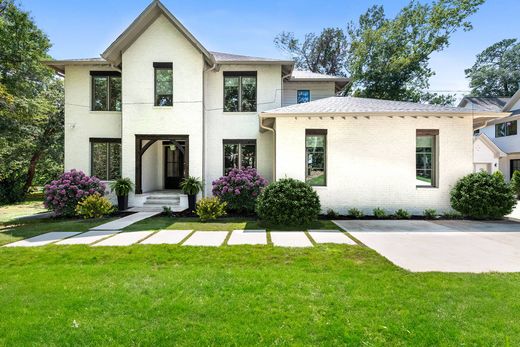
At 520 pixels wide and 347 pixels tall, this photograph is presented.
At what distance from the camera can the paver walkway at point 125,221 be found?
803 cm

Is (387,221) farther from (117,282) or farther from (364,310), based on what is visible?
(117,282)

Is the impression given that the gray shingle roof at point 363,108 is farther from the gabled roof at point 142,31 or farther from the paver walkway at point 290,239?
the gabled roof at point 142,31

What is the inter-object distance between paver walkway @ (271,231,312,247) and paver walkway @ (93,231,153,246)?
324cm

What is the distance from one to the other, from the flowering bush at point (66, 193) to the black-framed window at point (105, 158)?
229cm

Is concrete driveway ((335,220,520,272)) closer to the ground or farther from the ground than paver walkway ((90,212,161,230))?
farther from the ground

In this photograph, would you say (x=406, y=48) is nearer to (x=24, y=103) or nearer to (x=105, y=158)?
(x=105, y=158)

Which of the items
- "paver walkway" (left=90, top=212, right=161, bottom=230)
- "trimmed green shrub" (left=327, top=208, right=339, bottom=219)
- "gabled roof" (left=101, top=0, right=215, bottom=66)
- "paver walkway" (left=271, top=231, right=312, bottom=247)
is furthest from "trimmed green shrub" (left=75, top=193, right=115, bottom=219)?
"trimmed green shrub" (left=327, top=208, right=339, bottom=219)

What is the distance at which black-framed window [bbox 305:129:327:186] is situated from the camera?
10.1 meters

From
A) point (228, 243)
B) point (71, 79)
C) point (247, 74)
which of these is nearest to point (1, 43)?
point (71, 79)

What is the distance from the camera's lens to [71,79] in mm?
12547

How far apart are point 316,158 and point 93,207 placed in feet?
26.2

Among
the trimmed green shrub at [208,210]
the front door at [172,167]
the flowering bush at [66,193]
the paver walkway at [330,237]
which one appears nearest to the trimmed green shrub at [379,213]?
the paver walkway at [330,237]

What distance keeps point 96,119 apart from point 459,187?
585 inches

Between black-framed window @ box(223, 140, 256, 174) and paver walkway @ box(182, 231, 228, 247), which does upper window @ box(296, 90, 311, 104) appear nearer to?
black-framed window @ box(223, 140, 256, 174)
